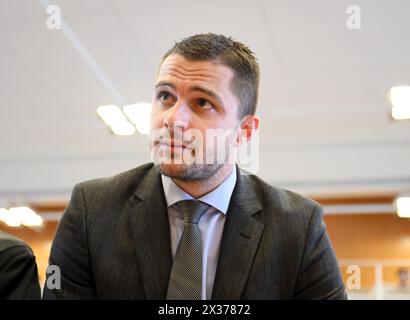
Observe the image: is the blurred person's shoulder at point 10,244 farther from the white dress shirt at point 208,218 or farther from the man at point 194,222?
the white dress shirt at point 208,218

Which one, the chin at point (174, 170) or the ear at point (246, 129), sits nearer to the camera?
the chin at point (174, 170)

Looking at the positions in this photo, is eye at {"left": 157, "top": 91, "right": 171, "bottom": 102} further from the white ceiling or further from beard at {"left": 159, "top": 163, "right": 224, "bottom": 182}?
the white ceiling

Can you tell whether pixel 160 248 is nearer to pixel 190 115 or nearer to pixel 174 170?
pixel 174 170

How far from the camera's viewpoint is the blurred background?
304cm

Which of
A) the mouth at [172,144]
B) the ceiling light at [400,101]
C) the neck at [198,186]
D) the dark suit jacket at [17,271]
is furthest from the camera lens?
the ceiling light at [400,101]

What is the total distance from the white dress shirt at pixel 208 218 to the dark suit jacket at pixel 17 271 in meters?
0.25

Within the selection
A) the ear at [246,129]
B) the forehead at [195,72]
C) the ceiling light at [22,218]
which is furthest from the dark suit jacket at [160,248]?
the ceiling light at [22,218]

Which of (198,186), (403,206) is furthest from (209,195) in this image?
(403,206)

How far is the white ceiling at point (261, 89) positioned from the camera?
9.93 ft

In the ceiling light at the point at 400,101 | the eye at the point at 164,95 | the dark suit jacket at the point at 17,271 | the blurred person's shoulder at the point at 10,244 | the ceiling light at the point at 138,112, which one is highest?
the ceiling light at the point at 400,101

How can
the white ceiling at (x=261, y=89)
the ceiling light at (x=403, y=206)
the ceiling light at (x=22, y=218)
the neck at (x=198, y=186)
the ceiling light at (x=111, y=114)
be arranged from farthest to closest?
the ceiling light at (x=22, y=218) < the ceiling light at (x=403, y=206) < the ceiling light at (x=111, y=114) < the white ceiling at (x=261, y=89) < the neck at (x=198, y=186)

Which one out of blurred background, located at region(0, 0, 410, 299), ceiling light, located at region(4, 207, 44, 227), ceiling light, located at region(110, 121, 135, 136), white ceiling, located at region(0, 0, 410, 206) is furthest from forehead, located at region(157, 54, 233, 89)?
ceiling light, located at region(4, 207, 44, 227)

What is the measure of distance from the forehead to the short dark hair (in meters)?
0.01
